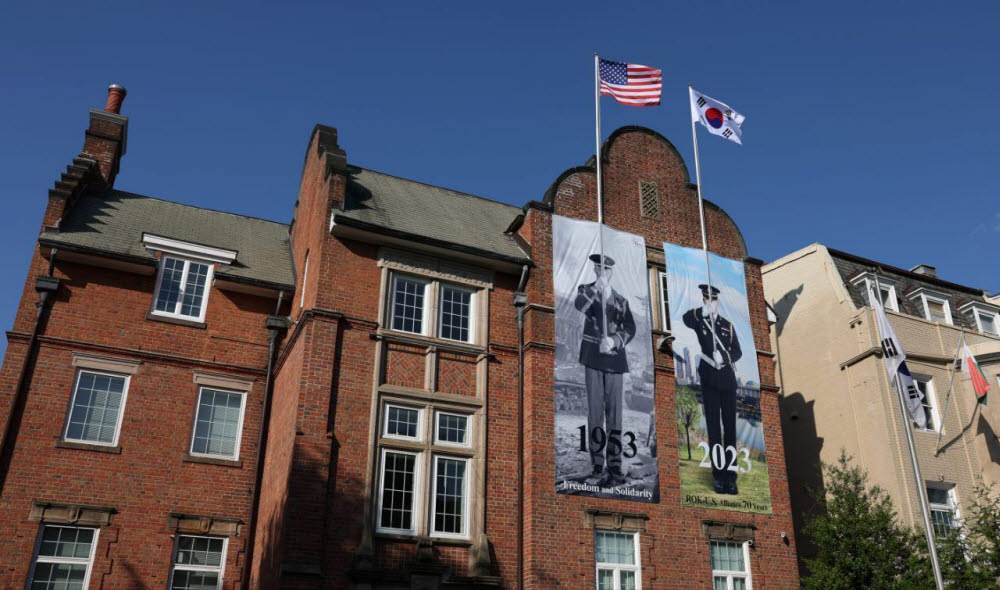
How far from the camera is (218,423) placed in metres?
20.4

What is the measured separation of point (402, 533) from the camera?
16984mm

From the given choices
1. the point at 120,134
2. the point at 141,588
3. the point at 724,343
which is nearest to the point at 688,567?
the point at 724,343

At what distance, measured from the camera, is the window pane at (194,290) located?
840 inches

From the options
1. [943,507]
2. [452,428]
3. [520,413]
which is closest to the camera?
[452,428]

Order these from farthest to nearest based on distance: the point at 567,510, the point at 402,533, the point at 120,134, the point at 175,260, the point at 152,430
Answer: the point at 120,134 → the point at 175,260 → the point at 152,430 → the point at 567,510 → the point at 402,533

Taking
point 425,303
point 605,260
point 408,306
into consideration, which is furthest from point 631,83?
point 408,306

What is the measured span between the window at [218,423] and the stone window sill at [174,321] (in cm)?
167

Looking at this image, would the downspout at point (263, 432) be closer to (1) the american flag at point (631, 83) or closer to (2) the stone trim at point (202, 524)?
(2) the stone trim at point (202, 524)

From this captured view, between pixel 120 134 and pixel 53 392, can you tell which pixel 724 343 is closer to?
pixel 53 392

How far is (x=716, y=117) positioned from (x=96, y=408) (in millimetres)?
18897

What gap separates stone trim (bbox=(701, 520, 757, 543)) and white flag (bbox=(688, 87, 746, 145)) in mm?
11683

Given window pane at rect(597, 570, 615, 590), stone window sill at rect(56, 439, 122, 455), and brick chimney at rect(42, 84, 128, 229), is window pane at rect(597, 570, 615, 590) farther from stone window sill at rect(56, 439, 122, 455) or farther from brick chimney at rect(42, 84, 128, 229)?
brick chimney at rect(42, 84, 128, 229)

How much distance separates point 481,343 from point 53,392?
9.83m

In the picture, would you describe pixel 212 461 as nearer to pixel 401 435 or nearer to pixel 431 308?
pixel 401 435
